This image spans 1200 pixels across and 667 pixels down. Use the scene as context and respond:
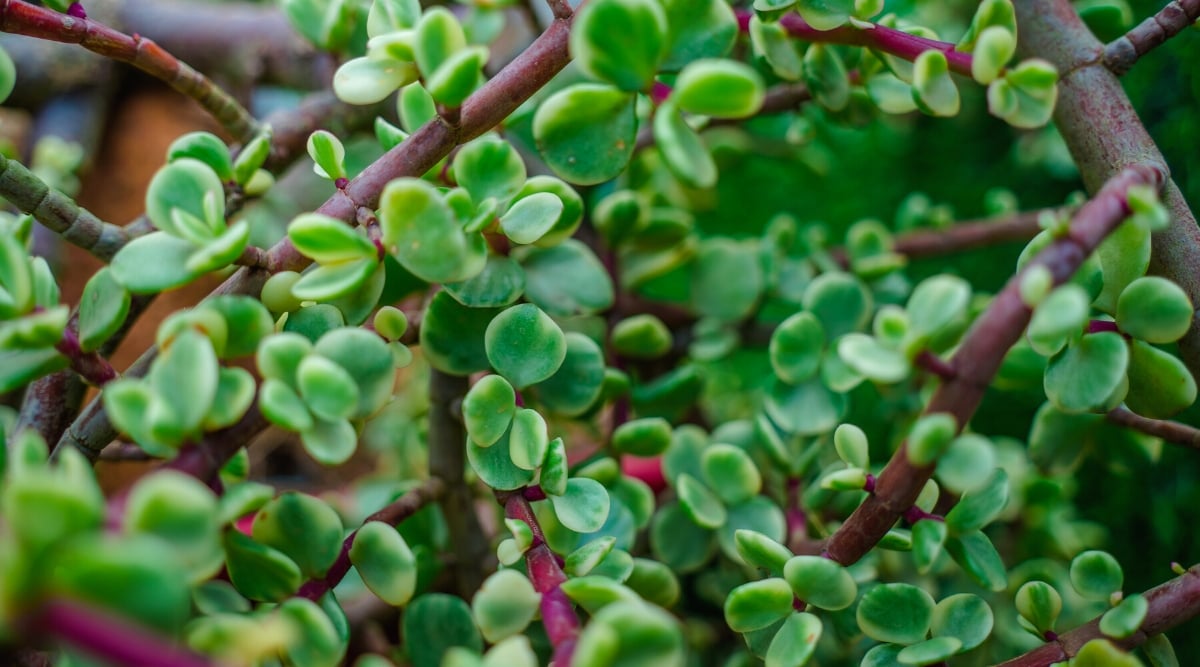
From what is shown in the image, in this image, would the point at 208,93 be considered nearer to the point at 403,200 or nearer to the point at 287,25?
the point at 403,200

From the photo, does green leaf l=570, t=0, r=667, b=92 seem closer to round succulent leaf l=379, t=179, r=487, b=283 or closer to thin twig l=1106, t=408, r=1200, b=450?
round succulent leaf l=379, t=179, r=487, b=283

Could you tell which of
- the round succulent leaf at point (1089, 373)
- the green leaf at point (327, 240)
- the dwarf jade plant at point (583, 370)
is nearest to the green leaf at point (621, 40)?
the dwarf jade plant at point (583, 370)

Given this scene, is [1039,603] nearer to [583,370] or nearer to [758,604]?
[758,604]

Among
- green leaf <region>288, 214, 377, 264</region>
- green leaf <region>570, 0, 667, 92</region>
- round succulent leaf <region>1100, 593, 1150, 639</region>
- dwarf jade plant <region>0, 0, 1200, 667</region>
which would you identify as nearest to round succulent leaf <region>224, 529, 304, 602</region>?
dwarf jade plant <region>0, 0, 1200, 667</region>

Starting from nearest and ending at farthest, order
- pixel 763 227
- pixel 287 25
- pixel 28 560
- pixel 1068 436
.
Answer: pixel 28 560, pixel 1068 436, pixel 287 25, pixel 763 227

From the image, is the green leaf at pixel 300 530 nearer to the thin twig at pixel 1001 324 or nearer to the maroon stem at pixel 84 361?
the maroon stem at pixel 84 361

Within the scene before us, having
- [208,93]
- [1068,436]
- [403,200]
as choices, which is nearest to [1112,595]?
[1068,436]

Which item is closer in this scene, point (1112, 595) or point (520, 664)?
point (520, 664)
